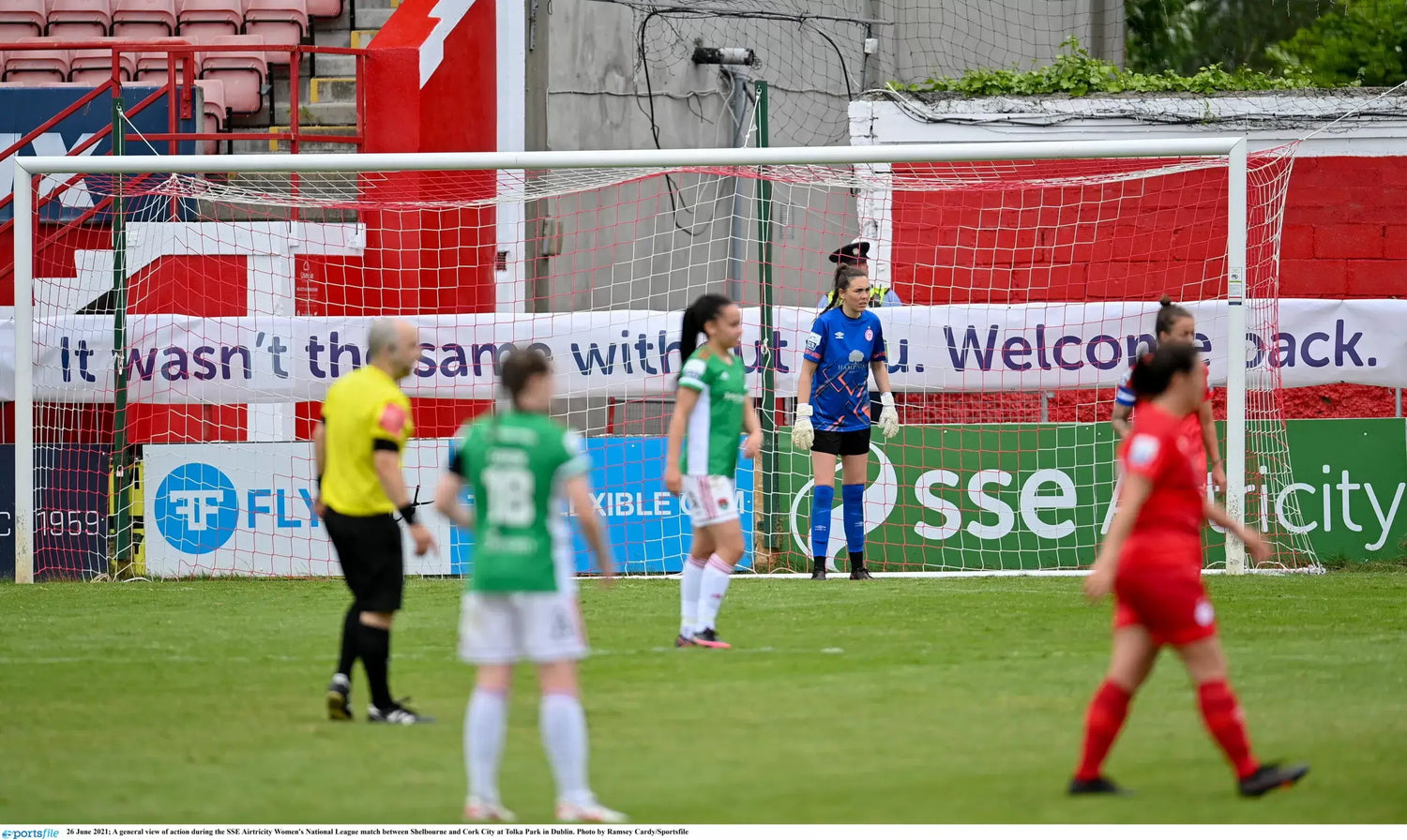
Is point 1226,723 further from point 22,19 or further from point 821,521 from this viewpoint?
point 22,19

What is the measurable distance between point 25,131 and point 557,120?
5.60m

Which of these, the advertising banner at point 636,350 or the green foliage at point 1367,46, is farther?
the green foliage at point 1367,46

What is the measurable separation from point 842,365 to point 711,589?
3.54 m

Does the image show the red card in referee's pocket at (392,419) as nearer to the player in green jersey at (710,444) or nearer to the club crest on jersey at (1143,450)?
the player in green jersey at (710,444)

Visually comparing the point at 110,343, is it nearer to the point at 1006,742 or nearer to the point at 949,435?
the point at 949,435

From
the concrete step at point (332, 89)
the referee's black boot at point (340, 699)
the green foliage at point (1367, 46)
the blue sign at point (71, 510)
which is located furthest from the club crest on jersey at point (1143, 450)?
the green foliage at point (1367, 46)

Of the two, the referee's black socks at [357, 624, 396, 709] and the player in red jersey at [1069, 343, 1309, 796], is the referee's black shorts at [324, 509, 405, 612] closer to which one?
the referee's black socks at [357, 624, 396, 709]

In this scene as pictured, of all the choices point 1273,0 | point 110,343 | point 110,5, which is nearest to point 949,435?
point 110,343

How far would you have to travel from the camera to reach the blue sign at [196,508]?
13.5 m

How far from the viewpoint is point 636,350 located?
13.7 metres

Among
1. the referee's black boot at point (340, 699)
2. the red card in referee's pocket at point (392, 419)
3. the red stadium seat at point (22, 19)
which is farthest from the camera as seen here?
the red stadium seat at point (22, 19)

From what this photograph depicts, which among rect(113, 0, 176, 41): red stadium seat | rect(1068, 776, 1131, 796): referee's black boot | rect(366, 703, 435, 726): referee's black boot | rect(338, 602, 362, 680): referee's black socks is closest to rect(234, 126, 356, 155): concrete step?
rect(113, 0, 176, 41): red stadium seat

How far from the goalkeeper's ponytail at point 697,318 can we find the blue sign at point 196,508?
5936mm

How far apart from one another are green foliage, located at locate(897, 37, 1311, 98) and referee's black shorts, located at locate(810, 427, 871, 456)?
5.75 meters
